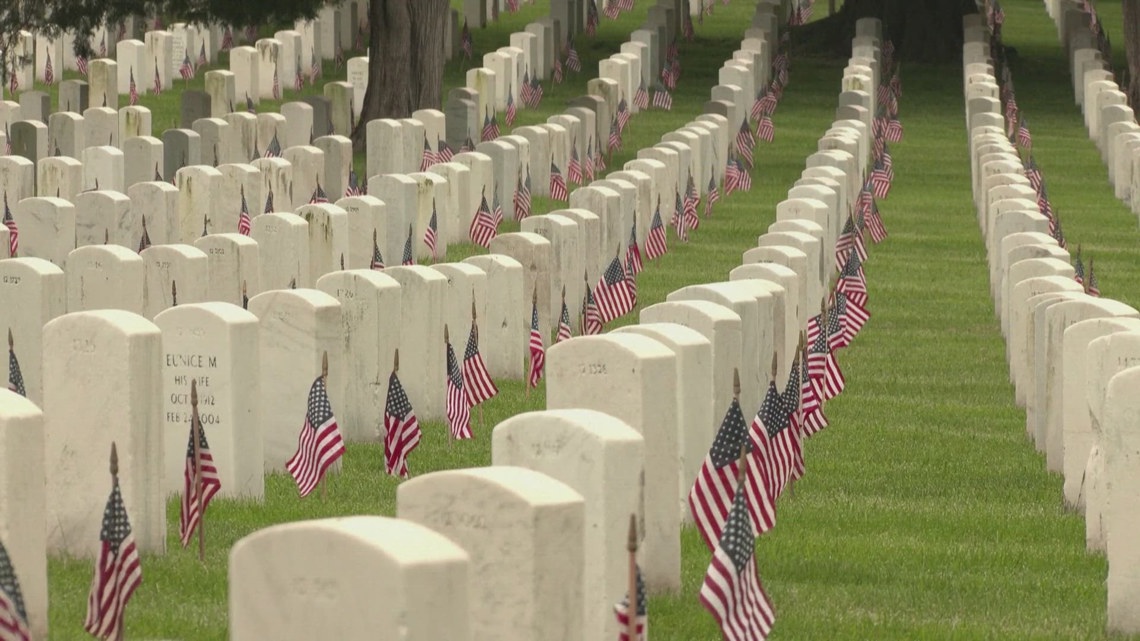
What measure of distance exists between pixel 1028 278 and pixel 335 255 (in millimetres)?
5800

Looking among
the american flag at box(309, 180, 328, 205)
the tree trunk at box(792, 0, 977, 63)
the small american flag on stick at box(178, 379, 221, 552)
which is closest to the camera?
the small american flag on stick at box(178, 379, 221, 552)

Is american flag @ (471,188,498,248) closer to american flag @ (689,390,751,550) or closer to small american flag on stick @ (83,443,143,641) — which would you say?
american flag @ (689,390,751,550)

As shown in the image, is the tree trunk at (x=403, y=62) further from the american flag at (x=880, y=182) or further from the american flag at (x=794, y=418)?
the american flag at (x=794, y=418)

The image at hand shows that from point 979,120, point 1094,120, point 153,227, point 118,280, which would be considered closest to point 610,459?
point 118,280

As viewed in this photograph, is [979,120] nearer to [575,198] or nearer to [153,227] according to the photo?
[575,198]

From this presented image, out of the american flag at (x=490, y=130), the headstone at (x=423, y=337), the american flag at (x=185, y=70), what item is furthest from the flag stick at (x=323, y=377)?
the american flag at (x=185, y=70)

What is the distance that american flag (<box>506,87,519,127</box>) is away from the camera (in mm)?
34469

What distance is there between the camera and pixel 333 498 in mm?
12008

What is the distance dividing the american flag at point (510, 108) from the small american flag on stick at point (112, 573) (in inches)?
1017

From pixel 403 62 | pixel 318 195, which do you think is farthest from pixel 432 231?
pixel 403 62

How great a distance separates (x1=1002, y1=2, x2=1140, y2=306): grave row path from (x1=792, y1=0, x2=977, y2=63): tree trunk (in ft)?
4.19

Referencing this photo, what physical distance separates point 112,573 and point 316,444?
3.47 metres

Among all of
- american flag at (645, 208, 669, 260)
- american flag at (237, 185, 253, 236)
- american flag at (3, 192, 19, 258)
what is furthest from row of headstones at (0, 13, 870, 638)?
american flag at (645, 208, 669, 260)

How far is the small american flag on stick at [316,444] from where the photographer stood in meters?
11.9
